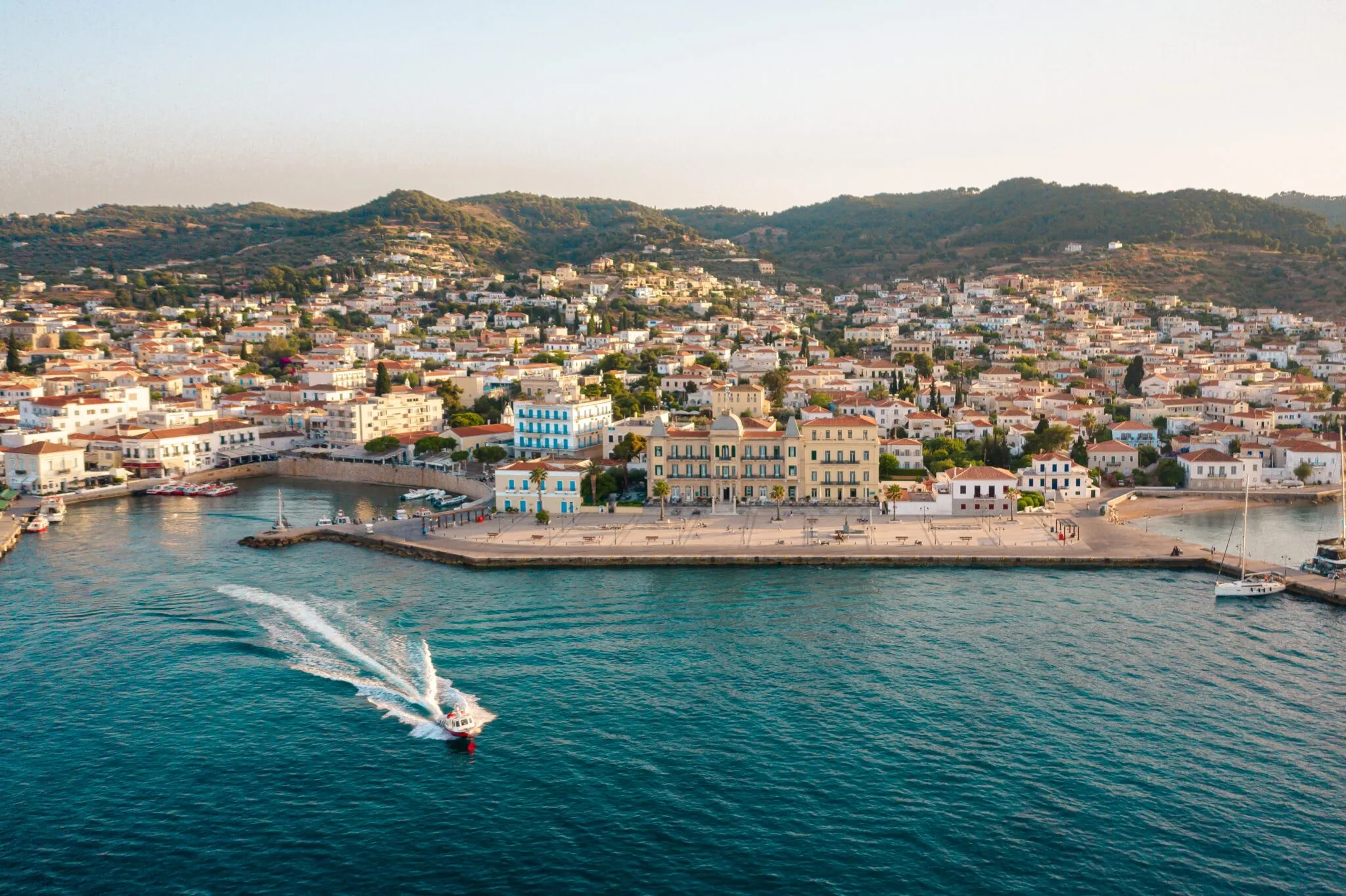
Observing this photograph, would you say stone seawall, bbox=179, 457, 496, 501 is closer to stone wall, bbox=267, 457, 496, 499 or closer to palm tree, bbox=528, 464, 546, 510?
stone wall, bbox=267, 457, 496, 499

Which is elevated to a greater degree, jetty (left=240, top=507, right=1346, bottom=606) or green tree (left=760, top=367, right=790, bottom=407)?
green tree (left=760, top=367, right=790, bottom=407)

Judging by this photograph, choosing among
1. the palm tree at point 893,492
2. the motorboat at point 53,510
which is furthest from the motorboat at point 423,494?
the palm tree at point 893,492

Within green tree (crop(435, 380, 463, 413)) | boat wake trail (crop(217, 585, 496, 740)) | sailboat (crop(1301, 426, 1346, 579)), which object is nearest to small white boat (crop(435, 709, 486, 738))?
boat wake trail (crop(217, 585, 496, 740))

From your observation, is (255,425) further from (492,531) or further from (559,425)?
(492,531)

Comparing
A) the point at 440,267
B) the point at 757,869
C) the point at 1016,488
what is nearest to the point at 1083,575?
the point at 1016,488

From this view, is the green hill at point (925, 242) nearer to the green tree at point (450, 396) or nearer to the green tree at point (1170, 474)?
the green tree at point (1170, 474)

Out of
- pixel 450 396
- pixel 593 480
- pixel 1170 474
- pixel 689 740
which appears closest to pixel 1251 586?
pixel 1170 474
